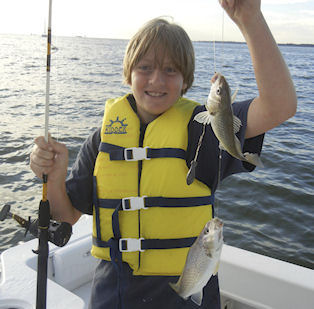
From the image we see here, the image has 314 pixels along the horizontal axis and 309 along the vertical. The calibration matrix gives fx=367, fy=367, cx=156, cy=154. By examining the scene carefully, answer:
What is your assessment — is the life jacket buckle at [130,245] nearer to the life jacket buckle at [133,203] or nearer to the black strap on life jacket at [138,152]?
the life jacket buckle at [133,203]

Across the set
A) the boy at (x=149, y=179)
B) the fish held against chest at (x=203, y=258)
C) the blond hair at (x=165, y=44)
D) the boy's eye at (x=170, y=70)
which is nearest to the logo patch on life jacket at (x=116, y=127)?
the boy at (x=149, y=179)

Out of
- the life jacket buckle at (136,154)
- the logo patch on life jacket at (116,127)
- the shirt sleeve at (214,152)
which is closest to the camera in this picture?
the shirt sleeve at (214,152)

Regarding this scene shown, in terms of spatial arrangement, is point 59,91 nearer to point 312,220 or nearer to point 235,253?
point 312,220

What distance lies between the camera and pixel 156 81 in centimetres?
206

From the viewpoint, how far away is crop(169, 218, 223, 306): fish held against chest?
1.46 metres

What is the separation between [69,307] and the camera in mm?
2764

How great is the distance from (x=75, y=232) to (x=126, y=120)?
7.22ft

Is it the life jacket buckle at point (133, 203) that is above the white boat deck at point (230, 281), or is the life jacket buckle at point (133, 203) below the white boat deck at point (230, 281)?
above

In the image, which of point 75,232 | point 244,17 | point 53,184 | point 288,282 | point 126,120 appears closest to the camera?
point 244,17

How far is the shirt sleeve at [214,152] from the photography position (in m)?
1.98

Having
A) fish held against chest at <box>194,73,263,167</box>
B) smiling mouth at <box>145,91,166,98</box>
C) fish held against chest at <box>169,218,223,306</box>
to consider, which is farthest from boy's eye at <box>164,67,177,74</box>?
fish held against chest at <box>169,218,223,306</box>

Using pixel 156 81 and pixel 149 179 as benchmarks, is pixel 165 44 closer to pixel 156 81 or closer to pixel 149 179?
pixel 156 81

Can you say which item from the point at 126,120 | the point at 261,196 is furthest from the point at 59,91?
the point at 126,120

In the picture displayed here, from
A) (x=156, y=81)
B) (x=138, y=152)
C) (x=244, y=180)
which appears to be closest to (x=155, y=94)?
(x=156, y=81)
